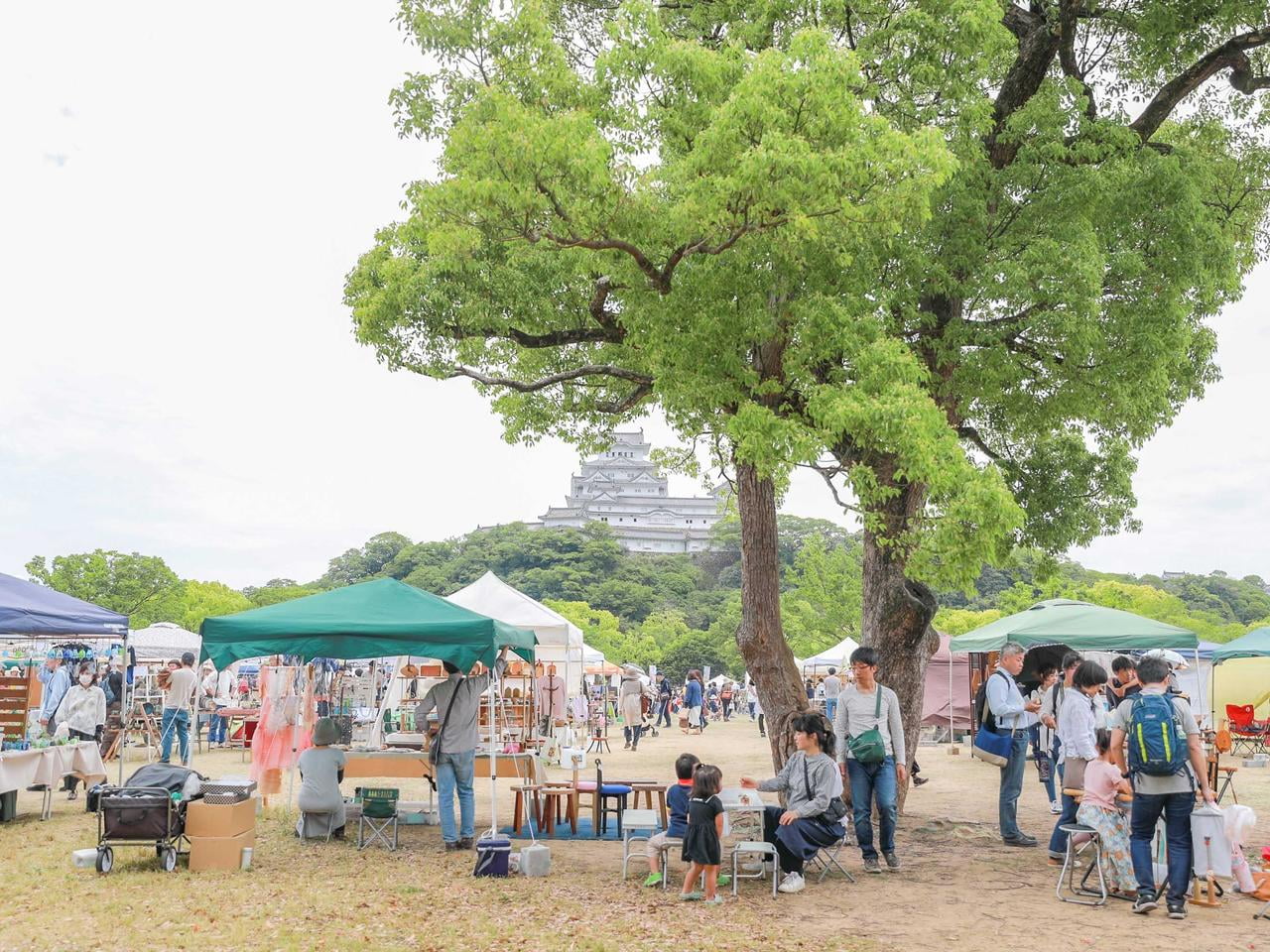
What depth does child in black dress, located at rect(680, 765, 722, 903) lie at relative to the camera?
6918 millimetres

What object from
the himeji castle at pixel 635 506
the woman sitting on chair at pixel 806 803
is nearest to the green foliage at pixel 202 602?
the woman sitting on chair at pixel 806 803

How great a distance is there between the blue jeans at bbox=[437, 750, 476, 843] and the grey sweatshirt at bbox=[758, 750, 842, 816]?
2572 mm

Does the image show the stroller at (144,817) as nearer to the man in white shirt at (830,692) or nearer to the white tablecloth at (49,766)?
the white tablecloth at (49,766)

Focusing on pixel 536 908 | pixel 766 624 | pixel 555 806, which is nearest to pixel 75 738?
pixel 555 806

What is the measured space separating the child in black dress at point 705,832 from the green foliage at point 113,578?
1269 inches

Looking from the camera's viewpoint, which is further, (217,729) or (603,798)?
(217,729)

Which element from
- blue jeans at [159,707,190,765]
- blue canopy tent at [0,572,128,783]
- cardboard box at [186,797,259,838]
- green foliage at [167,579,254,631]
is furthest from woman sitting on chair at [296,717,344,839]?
Result: green foliage at [167,579,254,631]

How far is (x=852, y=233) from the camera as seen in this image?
8969 millimetres

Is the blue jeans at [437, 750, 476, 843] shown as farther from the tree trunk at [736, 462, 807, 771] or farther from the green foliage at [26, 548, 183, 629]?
the green foliage at [26, 548, 183, 629]

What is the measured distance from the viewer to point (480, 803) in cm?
1168

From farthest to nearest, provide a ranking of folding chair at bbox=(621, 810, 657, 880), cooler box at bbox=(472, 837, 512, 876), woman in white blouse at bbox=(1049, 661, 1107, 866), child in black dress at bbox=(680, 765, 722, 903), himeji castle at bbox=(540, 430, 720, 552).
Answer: himeji castle at bbox=(540, 430, 720, 552)
woman in white blouse at bbox=(1049, 661, 1107, 866)
cooler box at bbox=(472, 837, 512, 876)
folding chair at bbox=(621, 810, 657, 880)
child in black dress at bbox=(680, 765, 722, 903)

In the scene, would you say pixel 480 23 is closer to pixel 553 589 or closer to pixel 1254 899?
pixel 1254 899

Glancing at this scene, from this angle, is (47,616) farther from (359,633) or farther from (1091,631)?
(1091,631)

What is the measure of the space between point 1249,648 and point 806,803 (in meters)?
11.5
